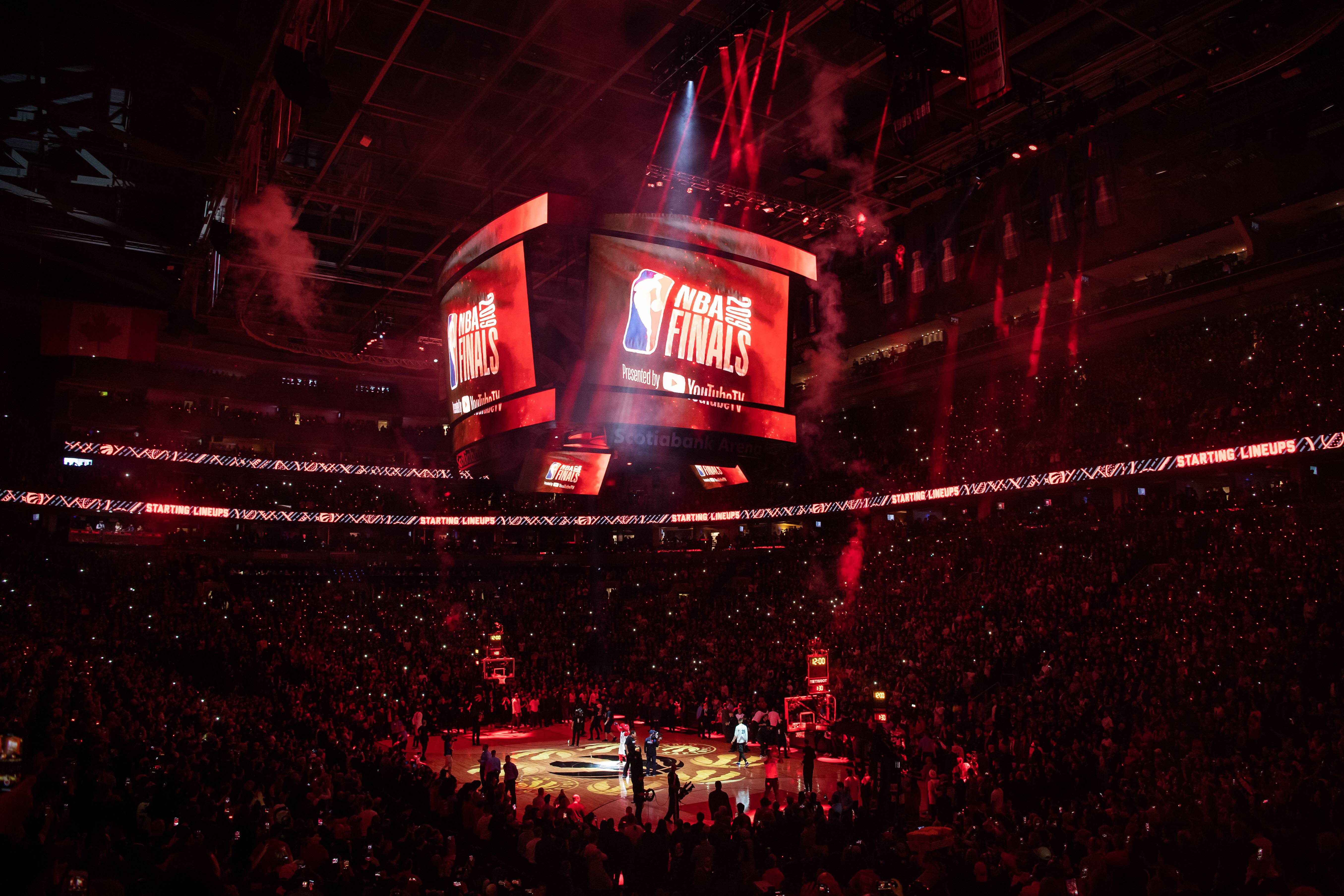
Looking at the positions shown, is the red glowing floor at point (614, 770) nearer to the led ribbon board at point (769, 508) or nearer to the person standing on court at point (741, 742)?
the person standing on court at point (741, 742)

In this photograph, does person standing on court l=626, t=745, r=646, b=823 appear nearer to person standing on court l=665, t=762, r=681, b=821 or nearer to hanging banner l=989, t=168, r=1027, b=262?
person standing on court l=665, t=762, r=681, b=821

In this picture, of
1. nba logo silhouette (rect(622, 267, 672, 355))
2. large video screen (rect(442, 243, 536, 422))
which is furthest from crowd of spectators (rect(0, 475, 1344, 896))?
nba logo silhouette (rect(622, 267, 672, 355))

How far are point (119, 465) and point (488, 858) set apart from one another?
31.1 m

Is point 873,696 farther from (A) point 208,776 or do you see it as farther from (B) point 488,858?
(A) point 208,776

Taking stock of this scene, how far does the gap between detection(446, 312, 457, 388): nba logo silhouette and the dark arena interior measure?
1.27 feet

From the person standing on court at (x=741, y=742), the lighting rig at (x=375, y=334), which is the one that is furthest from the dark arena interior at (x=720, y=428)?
the person standing on court at (x=741, y=742)

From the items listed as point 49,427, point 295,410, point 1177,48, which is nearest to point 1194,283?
point 1177,48

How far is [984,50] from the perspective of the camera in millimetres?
9062

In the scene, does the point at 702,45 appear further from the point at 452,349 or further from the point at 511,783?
the point at 511,783

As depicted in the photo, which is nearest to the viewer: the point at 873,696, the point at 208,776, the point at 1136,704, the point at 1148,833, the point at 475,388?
the point at 1148,833

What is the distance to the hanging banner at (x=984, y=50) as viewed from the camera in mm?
8828

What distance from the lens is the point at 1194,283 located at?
23.5 m

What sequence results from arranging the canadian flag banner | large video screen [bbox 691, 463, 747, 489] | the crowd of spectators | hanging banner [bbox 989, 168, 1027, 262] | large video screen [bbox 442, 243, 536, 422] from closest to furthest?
1. the crowd of spectators
2. large video screen [bbox 442, 243, 536, 422]
3. large video screen [bbox 691, 463, 747, 489]
4. hanging banner [bbox 989, 168, 1027, 262]
5. the canadian flag banner

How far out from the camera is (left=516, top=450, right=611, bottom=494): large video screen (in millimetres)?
13312
